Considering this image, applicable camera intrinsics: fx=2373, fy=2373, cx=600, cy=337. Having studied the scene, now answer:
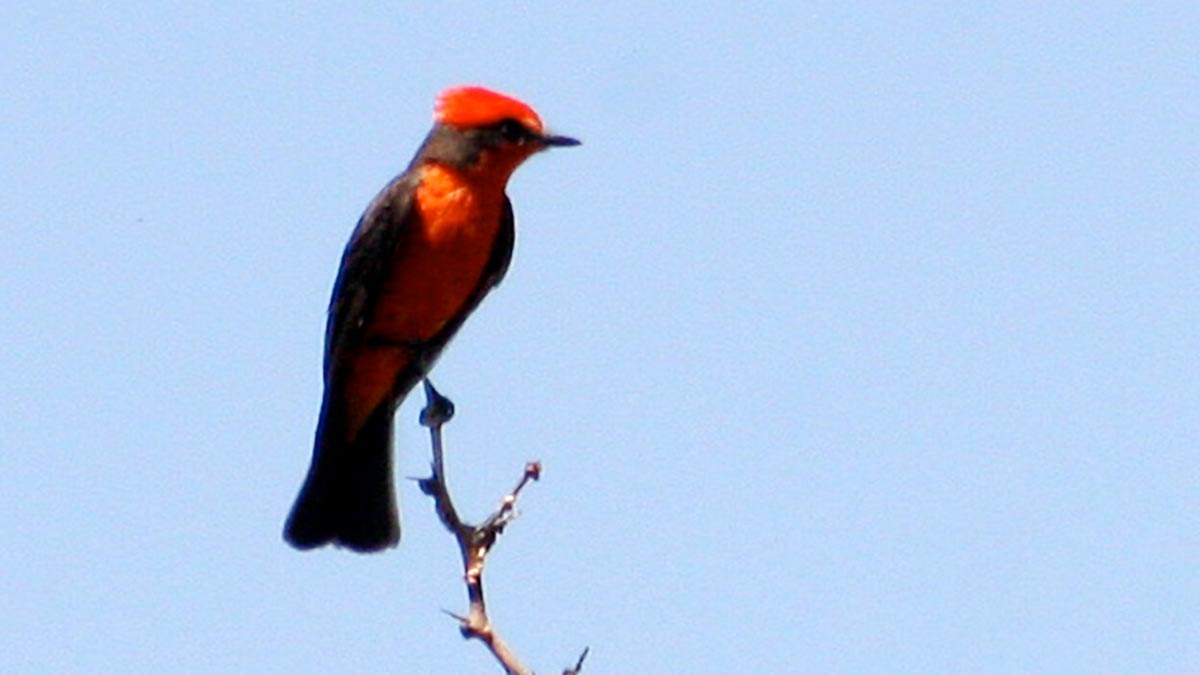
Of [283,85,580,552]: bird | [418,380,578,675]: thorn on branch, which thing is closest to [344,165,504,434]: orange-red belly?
[283,85,580,552]: bird

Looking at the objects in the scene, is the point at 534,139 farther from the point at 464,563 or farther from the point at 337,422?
the point at 464,563

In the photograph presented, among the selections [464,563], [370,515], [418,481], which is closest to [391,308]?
[370,515]

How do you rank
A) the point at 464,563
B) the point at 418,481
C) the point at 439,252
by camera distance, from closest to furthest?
1. the point at 464,563
2. the point at 418,481
3. the point at 439,252

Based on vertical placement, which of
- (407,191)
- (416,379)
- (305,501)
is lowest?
(305,501)

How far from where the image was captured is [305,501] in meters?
9.48

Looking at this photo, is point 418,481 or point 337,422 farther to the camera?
point 337,422

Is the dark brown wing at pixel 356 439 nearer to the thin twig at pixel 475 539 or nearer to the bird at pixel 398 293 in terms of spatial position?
the bird at pixel 398 293

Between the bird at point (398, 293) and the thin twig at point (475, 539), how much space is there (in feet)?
7.02

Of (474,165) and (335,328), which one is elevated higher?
(474,165)

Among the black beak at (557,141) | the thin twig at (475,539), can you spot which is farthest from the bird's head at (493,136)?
the thin twig at (475,539)

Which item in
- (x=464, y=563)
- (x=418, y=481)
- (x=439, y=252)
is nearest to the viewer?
(x=464, y=563)

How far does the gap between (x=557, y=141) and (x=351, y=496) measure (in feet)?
5.43

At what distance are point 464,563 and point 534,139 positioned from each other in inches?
149

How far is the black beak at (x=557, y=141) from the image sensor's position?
9578mm
